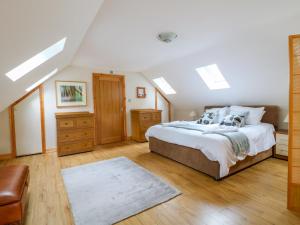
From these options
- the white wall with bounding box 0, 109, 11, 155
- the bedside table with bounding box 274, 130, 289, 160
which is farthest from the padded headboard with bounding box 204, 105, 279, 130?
the white wall with bounding box 0, 109, 11, 155

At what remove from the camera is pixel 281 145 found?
339 centimetres

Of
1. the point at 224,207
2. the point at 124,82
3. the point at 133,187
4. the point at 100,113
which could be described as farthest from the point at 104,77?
the point at 224,207

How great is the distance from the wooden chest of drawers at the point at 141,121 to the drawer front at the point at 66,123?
184 cm

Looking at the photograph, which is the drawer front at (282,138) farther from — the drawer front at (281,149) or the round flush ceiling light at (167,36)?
the round flush ceiling light at (167,36)

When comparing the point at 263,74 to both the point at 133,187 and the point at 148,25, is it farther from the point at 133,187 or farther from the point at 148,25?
the point at 133,187

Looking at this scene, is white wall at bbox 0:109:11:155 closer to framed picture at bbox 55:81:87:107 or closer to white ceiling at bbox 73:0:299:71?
framed picture at bbox 55:81:87:107

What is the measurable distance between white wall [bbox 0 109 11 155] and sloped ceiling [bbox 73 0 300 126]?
6.58 ft

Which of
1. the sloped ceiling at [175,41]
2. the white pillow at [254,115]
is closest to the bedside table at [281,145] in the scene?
the white pillow at [254,115]

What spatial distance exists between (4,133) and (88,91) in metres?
2.09

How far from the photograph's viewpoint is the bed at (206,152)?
2580mm

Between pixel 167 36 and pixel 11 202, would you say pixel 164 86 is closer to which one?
pixel 167 36

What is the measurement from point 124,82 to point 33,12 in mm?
4369

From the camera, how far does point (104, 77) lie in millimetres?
5020

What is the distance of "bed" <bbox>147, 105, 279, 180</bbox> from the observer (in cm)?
258
